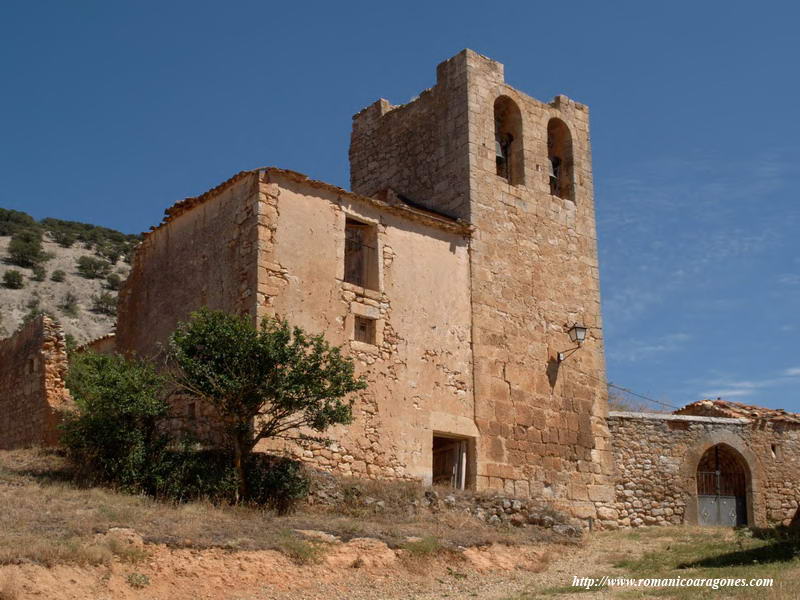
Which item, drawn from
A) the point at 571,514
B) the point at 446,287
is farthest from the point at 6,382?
the point at 571,514

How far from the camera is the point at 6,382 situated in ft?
58.2

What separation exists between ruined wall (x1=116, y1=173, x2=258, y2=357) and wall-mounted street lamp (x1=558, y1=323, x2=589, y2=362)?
6.68m

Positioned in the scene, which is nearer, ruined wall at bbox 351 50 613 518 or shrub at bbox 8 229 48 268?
ruined wall at bbox 351 50 613 518

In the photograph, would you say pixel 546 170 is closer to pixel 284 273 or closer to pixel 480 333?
pixel 480 333

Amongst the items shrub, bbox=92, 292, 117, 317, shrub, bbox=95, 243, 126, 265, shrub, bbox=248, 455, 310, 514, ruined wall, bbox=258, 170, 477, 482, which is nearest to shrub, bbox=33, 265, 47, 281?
shrub, bbox=92, 292, 117, 317

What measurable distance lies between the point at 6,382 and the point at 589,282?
11139 mm

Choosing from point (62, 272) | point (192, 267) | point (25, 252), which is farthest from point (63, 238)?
point (192, 267)

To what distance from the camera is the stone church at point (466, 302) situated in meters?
16.1

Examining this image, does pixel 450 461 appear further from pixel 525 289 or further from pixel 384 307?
pixel 525 289

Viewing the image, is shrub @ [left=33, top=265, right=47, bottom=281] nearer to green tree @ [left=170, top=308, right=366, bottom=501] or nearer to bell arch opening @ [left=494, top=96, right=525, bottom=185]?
bell arch opening @ [left=494, top=96, right=525, bottom=185]

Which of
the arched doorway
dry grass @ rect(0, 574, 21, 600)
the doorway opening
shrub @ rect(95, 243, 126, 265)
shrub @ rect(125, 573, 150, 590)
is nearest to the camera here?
dry grass @ rect(0, 574, 21, 600)

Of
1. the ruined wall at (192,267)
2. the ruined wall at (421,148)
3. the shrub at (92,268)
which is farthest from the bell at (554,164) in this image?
the shrub at (92,268)

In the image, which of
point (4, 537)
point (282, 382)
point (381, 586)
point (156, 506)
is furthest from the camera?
point (282, 382)

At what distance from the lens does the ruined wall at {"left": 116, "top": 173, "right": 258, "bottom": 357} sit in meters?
15.9
